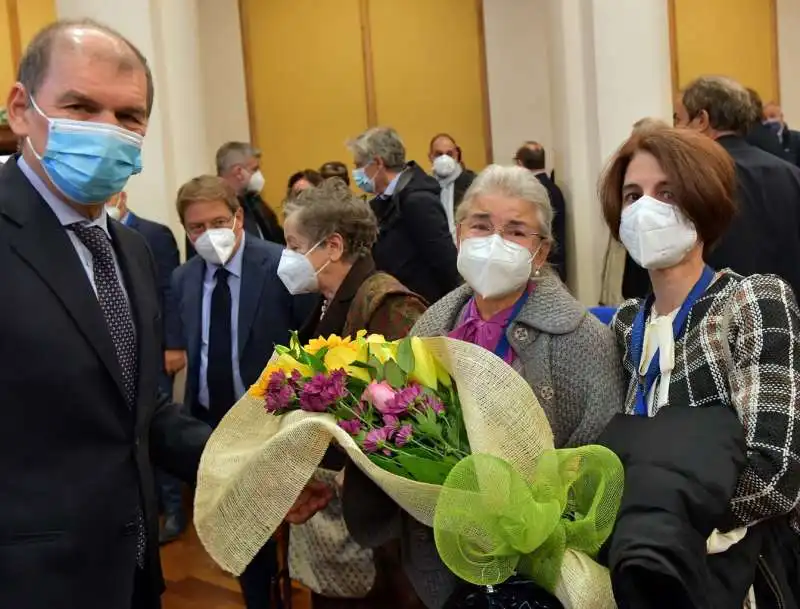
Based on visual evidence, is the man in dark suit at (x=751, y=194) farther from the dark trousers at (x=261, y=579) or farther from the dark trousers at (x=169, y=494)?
the dark trousers at (x=169, y=494)

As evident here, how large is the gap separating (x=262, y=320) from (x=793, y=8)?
22.5 ft

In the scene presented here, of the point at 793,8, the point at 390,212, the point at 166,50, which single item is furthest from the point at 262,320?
the point at 793,8

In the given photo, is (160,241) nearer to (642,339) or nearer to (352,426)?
(642,339)

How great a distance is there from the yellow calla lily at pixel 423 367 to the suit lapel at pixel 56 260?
0.54m

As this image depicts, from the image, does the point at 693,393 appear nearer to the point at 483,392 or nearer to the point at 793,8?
the point at 483,392

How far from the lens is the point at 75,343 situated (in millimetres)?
1636

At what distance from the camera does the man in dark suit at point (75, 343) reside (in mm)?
1581

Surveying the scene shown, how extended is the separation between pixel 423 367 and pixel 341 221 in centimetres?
156

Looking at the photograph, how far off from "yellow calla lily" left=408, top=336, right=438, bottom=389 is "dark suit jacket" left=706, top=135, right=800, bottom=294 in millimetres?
2112

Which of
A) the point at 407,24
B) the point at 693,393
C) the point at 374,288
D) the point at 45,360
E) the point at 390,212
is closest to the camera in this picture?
the point at 45,360

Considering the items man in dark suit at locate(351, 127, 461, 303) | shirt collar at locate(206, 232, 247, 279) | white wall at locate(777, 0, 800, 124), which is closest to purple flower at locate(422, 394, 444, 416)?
shirt collar at locate(206, 232, 247, 279)

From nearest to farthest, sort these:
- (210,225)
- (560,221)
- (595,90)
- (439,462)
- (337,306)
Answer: (439,462)
(337,306)
(210,225)
(595,90)
(560,221)

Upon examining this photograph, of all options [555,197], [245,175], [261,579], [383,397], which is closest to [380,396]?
[383,397]

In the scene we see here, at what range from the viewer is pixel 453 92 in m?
8.34
